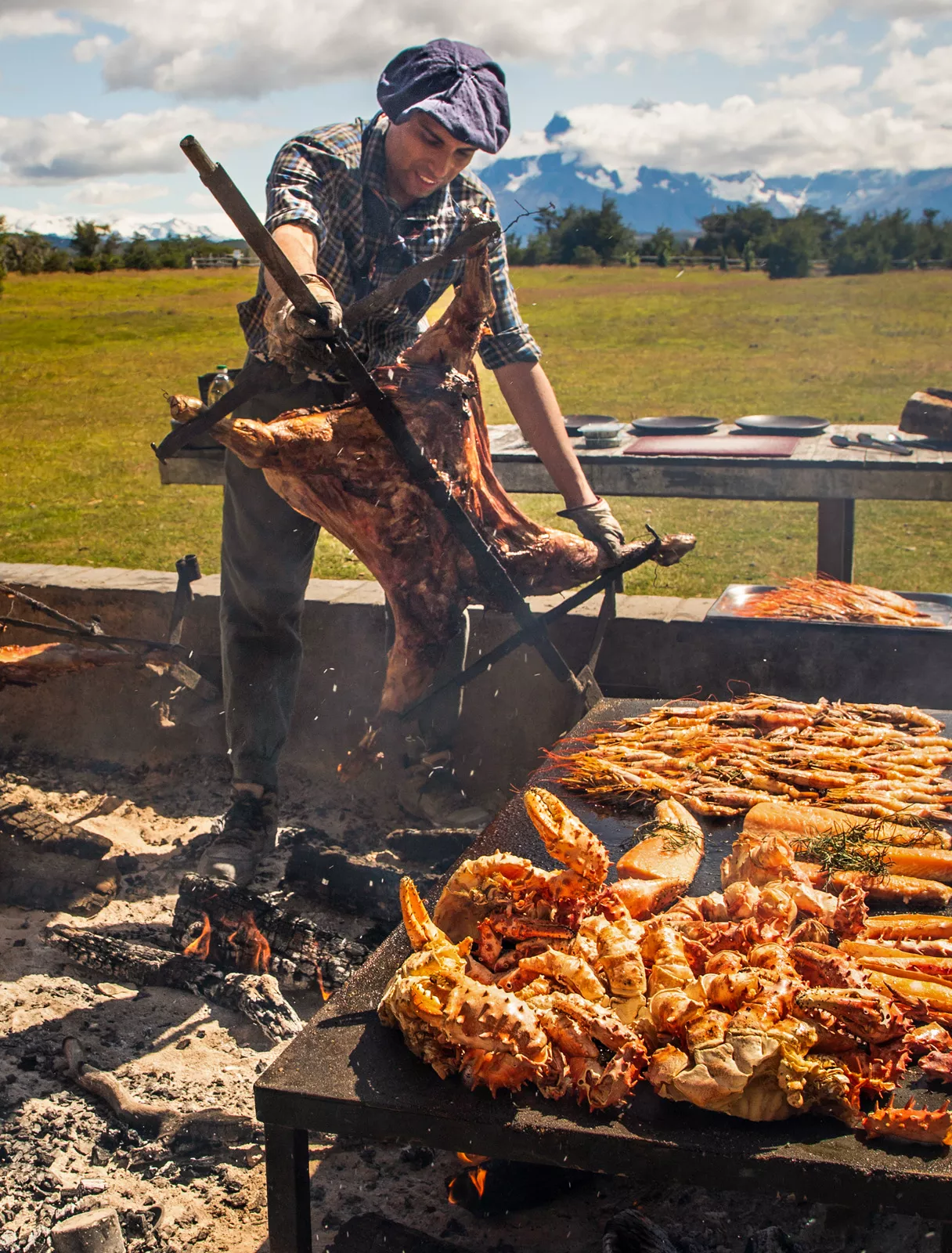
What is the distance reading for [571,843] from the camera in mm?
2258

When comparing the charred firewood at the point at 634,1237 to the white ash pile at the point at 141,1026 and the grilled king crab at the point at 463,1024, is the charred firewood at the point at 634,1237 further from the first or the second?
the white ash pile at the point at 141,1026

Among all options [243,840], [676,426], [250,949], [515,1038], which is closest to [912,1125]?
[515,1038]

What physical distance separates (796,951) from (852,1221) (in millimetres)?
864

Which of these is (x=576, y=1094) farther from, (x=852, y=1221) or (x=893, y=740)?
(x=893, y=740)

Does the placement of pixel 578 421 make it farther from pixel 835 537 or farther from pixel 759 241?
pixel 759 241

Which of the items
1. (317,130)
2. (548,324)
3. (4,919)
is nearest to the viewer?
(317,130)

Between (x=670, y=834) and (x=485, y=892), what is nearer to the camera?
(x=485, y=892)

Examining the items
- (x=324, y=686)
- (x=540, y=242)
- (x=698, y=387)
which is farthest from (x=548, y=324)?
(x=324, y=686)

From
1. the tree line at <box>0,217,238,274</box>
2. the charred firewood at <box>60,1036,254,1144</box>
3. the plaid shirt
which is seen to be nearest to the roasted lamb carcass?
the plaid shirt

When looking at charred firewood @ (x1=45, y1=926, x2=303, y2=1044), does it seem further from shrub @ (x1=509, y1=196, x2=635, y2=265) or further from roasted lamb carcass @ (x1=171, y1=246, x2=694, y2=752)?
shrub @ (x1=509, y1=196, x2=635, y2=265)

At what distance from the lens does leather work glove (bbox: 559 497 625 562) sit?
3896mm

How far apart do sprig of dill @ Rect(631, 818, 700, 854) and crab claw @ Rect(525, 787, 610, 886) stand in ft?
1.21

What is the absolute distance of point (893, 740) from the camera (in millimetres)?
3279

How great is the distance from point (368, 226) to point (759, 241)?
12.4 meters
